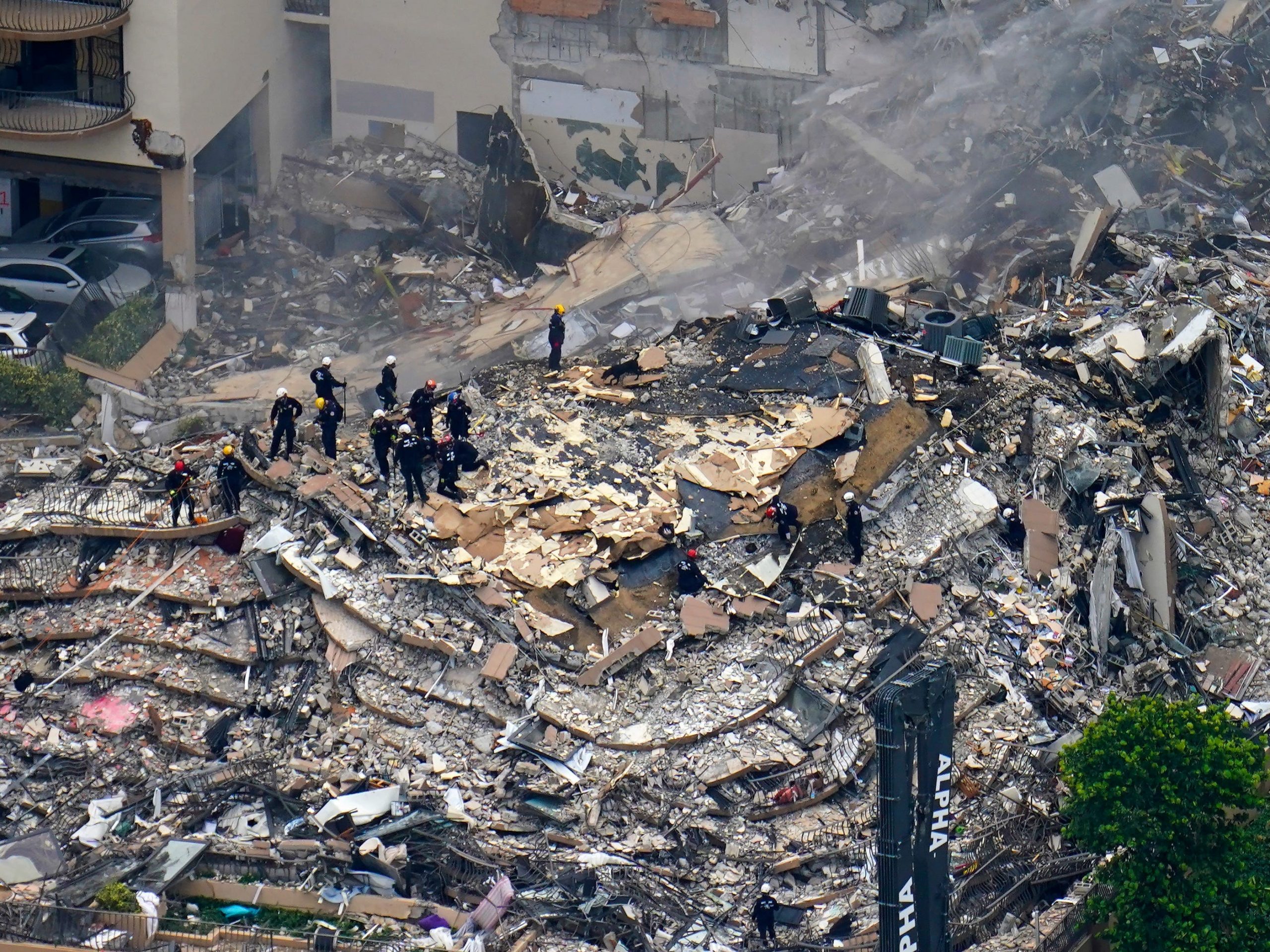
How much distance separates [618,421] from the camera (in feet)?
78.8

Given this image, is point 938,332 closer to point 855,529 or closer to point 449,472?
point 855,529

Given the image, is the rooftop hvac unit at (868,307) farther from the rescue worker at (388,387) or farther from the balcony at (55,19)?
the balcony at (55,19)

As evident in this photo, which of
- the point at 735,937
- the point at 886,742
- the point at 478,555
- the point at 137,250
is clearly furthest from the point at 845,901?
the point at 137,250

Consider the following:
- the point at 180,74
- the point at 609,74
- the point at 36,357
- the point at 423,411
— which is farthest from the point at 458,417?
the point at 609,74

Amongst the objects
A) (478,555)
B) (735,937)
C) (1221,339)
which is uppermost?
(1221,339)

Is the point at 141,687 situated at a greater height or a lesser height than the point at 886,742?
lesser

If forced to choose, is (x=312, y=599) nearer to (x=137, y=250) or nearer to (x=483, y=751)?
(x=483, y=751)

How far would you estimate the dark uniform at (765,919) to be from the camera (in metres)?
18.7

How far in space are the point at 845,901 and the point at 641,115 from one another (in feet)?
53.0

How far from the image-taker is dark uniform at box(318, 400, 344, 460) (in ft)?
75.5

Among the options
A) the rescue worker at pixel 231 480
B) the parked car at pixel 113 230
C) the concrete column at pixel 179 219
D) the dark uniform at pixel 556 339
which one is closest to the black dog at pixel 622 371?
the dark uniform at pixel 556 339

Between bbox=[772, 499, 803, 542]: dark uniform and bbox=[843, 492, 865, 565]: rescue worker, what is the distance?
0.60 m

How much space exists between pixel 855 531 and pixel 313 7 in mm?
15197

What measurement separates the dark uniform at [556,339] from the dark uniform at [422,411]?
2343 millimetres
